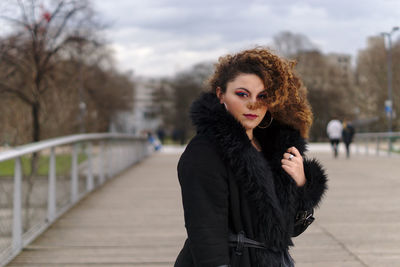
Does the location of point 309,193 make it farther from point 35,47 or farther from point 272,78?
point 35,47

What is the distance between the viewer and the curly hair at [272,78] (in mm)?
2033

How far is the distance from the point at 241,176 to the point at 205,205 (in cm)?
18

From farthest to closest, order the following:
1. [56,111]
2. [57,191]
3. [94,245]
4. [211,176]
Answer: [56,111], [57,191], [94,245], [211,176]

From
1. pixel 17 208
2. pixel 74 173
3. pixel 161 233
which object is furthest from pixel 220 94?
pixel 74 173

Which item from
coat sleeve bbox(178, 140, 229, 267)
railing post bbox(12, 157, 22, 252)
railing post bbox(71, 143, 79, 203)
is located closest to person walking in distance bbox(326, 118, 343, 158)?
railing post bbox(71, 143, 79, 203)

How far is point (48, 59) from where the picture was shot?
552 inches

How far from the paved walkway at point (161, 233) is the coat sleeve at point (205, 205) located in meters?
3.04

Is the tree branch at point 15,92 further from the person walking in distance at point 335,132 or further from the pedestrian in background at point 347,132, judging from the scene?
the pedestrian in background at point 347,132

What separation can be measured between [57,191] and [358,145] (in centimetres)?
2165

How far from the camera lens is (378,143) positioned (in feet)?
76.7

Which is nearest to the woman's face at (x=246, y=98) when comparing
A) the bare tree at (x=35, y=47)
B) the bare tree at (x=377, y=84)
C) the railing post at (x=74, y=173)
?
the railing post at (x=74, y=173)

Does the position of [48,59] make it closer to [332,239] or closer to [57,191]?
[57,191]

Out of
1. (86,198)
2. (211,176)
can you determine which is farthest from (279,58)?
(86,198)

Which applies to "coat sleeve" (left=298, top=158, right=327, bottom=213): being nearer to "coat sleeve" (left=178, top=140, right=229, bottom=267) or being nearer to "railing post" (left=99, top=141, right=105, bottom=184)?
"coat sleeve" (left=178, top=140, right=229, bottom=267)
